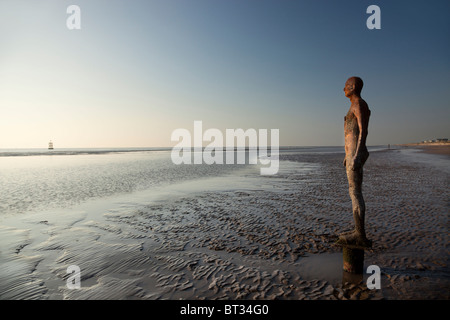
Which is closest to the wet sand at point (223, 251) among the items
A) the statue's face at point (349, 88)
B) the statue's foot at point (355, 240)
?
the statue's foot at point (355, 240)

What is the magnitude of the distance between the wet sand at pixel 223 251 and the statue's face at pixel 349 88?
4221 millimetres

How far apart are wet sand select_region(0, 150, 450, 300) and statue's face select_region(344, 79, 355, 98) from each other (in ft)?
13.8

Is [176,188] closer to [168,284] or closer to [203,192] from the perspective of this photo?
[203,192]

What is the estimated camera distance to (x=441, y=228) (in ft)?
23.7

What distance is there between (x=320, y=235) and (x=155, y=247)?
5.37m

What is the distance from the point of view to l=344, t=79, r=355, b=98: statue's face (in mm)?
5137

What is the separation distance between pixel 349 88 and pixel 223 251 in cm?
554

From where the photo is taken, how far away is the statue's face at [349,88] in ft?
16.9

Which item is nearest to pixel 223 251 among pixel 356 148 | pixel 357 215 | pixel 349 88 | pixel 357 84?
pixel 357 215

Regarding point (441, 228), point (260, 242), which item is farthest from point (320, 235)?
point (441, 228)

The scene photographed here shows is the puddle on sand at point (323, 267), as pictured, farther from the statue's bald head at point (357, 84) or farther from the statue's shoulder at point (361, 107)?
the statue's bald head at point (357, 84)

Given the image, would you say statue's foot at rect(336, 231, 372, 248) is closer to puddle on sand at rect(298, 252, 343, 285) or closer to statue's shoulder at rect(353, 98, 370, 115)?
puddle on sand at rect(298, 252, 343, 285)

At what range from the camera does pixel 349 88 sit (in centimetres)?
519
